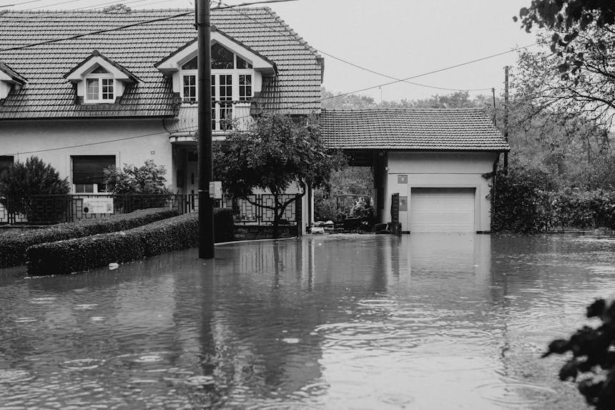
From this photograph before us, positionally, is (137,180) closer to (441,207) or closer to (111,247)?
(441,207)

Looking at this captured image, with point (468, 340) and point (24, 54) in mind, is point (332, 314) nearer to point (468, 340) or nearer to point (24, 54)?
point (468, 340)

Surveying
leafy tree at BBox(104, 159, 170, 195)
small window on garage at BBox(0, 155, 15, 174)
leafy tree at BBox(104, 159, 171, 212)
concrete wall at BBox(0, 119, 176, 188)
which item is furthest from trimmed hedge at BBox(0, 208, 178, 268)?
small window on garage at BBox(0, 155, 15, 174)

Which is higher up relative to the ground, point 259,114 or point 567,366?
point 259,114

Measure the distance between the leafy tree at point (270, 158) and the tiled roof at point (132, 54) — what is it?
373 cm

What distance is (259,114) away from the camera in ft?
92.1

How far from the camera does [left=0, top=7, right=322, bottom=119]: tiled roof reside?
30281mm

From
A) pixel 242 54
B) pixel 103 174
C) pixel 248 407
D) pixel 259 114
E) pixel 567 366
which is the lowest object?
pixel 248 407

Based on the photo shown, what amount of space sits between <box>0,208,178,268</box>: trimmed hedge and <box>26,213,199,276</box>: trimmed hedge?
4.45ft

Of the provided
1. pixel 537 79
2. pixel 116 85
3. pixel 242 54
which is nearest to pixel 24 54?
pixel 116 85

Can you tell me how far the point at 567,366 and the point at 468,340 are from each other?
507cm

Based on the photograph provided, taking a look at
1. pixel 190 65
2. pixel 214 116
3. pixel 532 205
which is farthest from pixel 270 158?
pixel 532 205

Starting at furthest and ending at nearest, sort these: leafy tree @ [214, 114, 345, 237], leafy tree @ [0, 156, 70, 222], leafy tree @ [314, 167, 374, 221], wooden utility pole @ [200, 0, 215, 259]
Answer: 1. leafy tree @ [314, 167, 374, 221]
2. leafy tree @ [0, 156, 70, 222]
3. leafy tree @ [214, 114, 345, 237]
4. wooden utility pole @ [200, 0, 215, 259]

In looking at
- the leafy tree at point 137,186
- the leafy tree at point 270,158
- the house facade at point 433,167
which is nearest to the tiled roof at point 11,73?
the leafy tree at point 137,186

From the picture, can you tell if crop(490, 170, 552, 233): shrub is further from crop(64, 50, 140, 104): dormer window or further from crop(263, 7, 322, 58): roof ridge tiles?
crop(64, 50, 140, 104): dormer window
